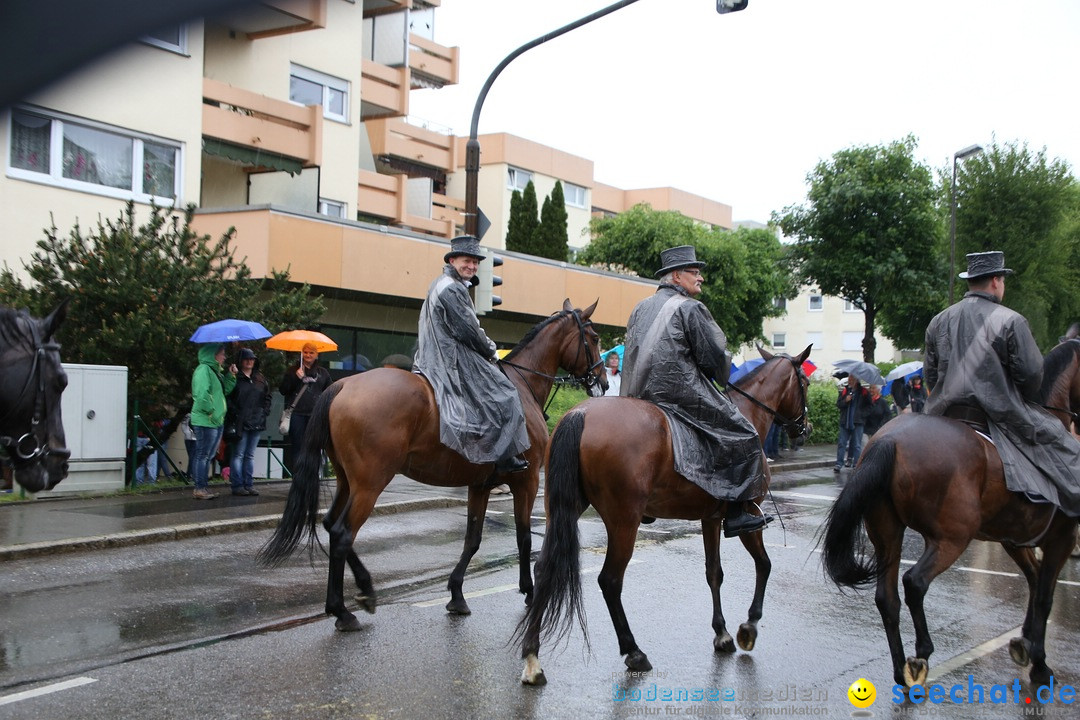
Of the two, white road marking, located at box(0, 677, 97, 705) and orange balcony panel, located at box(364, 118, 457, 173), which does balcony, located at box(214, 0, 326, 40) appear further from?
orange balcony panel, located at box(364, 118, 457, 173)

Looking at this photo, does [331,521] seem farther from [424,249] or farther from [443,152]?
[443,152]

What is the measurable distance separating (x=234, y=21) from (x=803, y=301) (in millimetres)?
73888

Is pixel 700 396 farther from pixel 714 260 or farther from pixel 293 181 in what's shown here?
pixel 714 260

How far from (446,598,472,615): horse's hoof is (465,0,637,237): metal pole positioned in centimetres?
743

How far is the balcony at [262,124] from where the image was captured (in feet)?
72.1

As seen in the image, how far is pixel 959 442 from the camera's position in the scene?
19.3ft

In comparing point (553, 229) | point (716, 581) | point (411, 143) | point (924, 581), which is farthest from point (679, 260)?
point (553, 229)

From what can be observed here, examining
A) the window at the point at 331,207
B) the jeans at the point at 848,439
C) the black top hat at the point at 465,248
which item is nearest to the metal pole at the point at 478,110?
the black top hat at the point at 465,248

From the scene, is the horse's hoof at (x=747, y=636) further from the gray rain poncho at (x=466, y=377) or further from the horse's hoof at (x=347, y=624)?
the horse's hoof at (x=347, y=624)

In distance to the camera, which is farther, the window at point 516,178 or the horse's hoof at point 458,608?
the window at point 516,178

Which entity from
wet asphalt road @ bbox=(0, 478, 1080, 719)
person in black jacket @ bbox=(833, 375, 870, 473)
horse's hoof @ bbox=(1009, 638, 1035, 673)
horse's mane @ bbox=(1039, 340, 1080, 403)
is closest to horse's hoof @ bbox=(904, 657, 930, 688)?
wet asphalt road @ bbox=(0, 478, 1080, 719)

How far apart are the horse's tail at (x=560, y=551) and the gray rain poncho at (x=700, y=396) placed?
73cm

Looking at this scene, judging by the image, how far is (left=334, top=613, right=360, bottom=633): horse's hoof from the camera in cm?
665

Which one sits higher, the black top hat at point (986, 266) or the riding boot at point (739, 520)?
the black top hat at point (986, 266)
